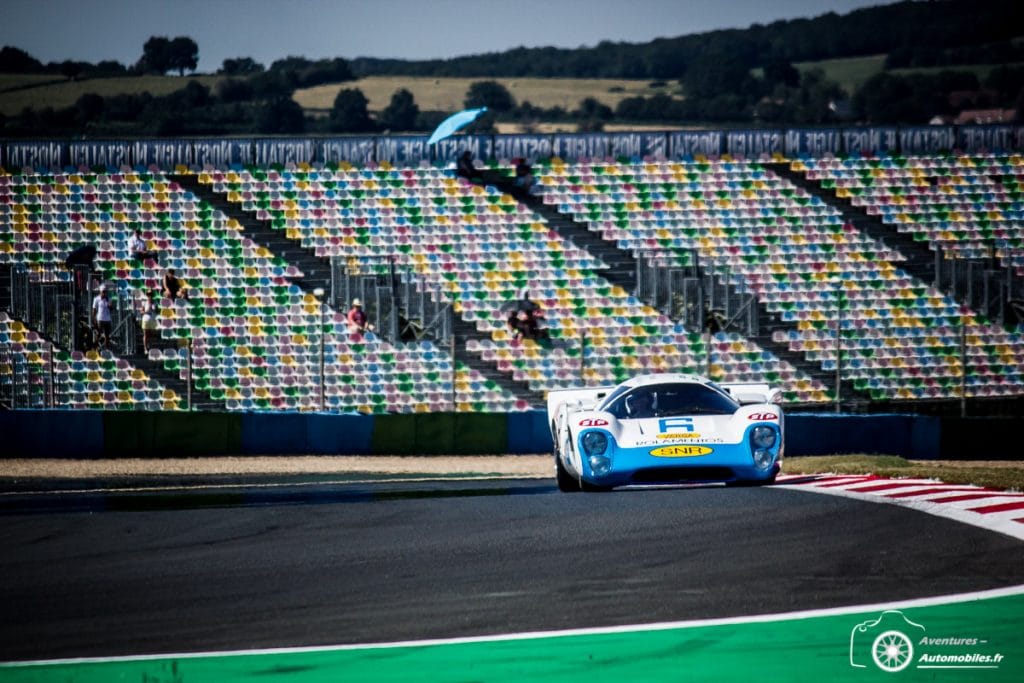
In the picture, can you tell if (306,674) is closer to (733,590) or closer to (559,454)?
(733,590)

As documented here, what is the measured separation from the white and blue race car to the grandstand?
9783 millimetres

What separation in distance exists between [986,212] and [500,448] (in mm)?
12436

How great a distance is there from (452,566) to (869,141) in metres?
23.2

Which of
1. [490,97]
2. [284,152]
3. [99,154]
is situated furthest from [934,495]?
[490,97]

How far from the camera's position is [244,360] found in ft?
84.2

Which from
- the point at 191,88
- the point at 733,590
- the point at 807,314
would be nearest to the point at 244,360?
the point at 807,314

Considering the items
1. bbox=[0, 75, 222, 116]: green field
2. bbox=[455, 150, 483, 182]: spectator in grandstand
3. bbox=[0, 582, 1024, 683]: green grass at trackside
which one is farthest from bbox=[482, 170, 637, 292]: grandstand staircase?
bbox=[0, 75, 222, 116]: green field

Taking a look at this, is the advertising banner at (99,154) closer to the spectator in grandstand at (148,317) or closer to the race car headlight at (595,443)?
the spectator in grandstand at (148,317)

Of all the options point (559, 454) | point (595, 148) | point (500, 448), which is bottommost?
point (500, 448)

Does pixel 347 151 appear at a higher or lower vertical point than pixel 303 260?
higher

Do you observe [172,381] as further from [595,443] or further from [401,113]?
[401,113]

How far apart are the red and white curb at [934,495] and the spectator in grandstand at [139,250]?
15525 millimetres

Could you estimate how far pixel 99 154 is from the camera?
3012cm

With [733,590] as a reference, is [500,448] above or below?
below
